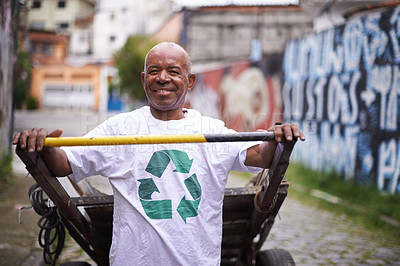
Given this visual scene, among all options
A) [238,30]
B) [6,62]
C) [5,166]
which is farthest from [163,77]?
[238,30]

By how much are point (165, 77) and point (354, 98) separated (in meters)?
6.94

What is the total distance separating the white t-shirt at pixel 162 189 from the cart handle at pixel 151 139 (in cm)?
23

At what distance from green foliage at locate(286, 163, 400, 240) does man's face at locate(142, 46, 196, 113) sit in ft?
15.3

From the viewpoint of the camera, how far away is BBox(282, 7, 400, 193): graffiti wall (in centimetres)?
746

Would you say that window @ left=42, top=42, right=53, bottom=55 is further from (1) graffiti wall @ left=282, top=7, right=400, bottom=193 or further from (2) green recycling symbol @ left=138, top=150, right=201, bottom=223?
(2) green recycling symbol @ left=138, top=150, right=201, bottom=223

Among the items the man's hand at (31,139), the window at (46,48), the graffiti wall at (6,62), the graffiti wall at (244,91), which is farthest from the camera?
the window at (46,48)

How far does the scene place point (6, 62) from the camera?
8930 millimetres

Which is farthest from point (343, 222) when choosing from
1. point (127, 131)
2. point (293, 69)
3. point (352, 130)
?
point (293, 69)

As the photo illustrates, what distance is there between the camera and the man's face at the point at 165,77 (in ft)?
7.75

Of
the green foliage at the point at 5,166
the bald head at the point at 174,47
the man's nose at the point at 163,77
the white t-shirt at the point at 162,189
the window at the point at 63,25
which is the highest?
the window at the point at 63,25

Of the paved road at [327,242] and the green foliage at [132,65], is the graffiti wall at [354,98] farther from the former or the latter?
the green foliage at [132,65]

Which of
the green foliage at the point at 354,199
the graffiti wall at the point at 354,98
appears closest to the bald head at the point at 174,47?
the graffiti wall at the point at 354,98

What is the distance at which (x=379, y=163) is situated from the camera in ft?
25.3

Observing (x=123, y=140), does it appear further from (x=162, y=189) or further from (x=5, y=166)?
(x=5, y=166)
